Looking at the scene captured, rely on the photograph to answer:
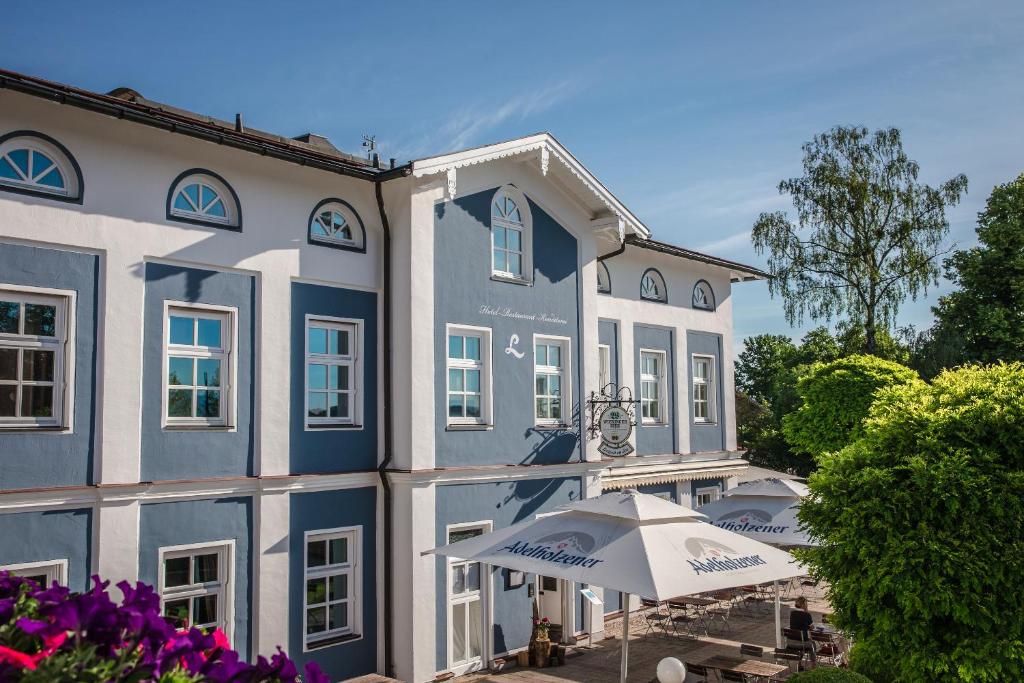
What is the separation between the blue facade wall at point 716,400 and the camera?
73.8 feet

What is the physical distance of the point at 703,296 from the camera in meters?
23.3

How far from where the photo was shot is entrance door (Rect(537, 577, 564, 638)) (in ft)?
56.0

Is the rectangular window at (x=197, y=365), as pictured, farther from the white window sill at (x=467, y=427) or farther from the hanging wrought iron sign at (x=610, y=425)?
the hanging wrought iron sign at (x=610, y=425)

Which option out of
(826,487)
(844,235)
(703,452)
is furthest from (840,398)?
(826,487)

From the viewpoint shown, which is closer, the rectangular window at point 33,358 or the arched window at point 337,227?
the rectangular window at point 33,358

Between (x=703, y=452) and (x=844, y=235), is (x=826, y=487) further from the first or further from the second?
(x=844, y=235)

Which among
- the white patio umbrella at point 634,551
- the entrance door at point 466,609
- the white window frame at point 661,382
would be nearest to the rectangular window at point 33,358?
the white patio umbrella at point 634,551

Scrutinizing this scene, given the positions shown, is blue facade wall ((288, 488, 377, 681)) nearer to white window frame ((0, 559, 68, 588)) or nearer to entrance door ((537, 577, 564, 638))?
white window frame ((0, 559, 68, 588))

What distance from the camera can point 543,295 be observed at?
1670cm

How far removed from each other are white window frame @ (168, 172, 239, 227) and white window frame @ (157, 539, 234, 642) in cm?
451

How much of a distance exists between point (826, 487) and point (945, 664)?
196cm

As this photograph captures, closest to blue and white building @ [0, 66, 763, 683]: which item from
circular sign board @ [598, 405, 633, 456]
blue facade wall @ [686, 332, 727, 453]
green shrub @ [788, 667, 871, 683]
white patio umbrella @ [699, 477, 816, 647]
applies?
circular sign board @ [598, 405, 633, 456]

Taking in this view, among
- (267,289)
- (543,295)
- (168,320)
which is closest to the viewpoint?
(168,320)

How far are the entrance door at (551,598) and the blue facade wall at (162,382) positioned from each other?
698 centimetres
